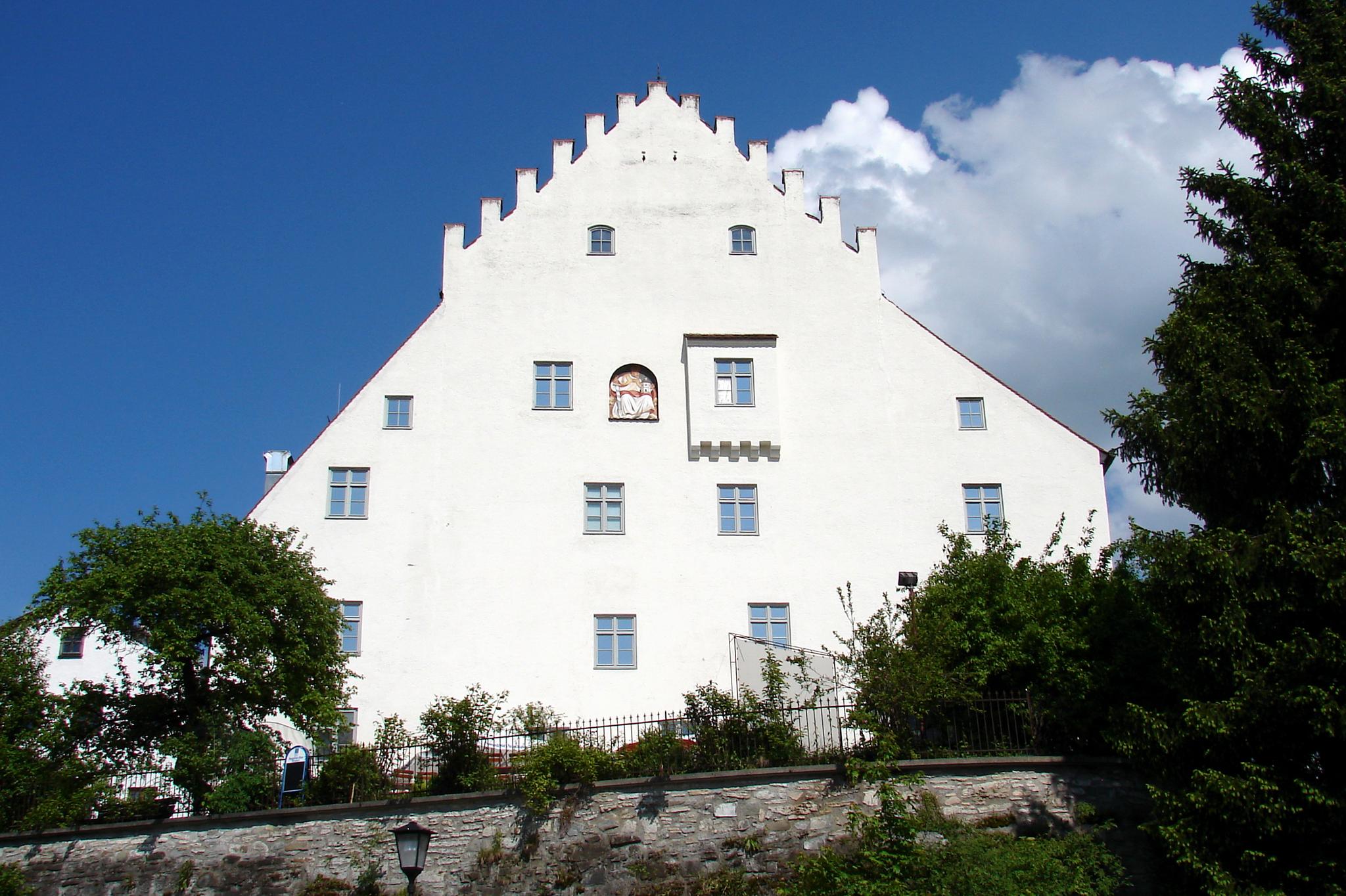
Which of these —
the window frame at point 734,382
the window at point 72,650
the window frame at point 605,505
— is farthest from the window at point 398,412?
the window at point 72,650

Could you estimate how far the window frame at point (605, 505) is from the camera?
29.6 meters

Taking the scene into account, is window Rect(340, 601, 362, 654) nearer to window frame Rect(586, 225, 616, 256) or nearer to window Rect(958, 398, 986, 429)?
window frame Rect(586, 225, 616, 256)

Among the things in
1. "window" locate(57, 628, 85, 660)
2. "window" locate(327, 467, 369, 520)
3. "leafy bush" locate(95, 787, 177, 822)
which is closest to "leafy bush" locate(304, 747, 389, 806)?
"leafy bush" locate(95, 787, 177, 822)

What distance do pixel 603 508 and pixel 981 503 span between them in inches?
345

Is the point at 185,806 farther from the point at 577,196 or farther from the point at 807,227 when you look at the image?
the point at 807,227

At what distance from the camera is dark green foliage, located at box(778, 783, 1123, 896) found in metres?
18.0

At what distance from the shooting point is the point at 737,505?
30.1 m

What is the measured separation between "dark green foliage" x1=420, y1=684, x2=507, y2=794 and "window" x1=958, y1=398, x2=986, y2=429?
14261mm

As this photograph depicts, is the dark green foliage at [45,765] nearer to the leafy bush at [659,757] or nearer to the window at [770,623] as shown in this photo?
the leafy bush at [659,757]

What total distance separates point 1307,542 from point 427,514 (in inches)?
743

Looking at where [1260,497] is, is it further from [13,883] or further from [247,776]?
[13,883]

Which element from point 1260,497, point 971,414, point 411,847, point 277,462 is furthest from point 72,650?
point 1260,497

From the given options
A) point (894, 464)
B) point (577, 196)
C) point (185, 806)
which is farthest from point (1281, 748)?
point (577, 196)

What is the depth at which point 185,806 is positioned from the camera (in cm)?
2202
